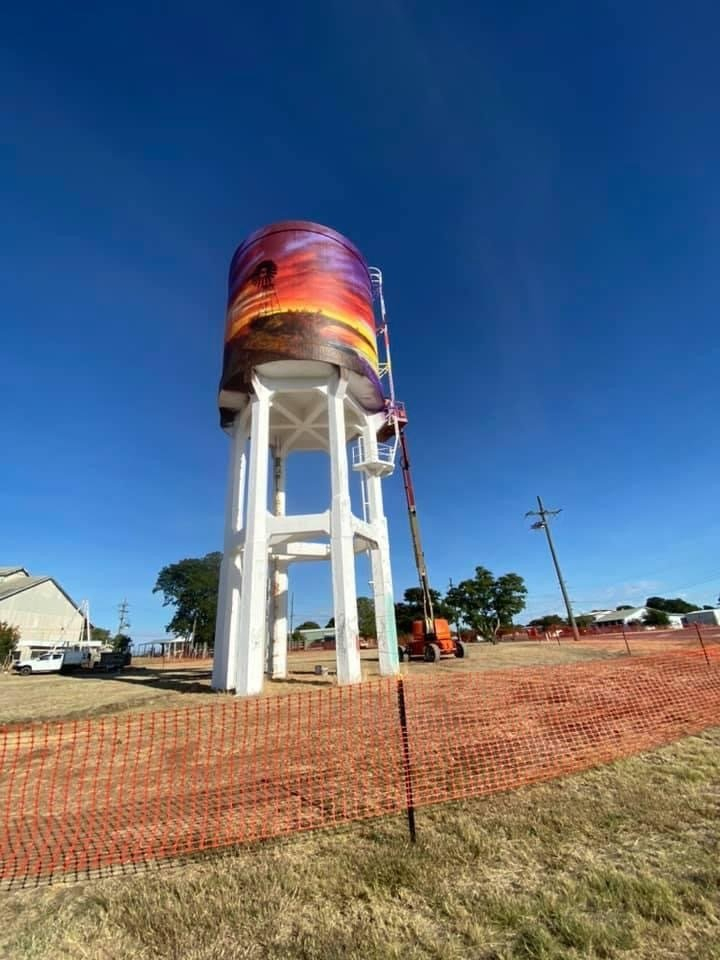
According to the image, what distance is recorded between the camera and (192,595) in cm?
6353

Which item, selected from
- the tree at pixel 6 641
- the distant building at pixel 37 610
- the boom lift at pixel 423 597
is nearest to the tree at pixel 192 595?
the distant building at pixel 37 610

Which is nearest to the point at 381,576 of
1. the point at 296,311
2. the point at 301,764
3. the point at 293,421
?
the point at 293,421

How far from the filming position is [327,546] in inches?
624

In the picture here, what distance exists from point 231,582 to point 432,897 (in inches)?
545

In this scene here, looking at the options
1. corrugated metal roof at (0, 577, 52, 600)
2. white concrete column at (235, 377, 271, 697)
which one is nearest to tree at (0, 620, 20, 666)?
corrugated metal roof at (0, 577, 52, 600)

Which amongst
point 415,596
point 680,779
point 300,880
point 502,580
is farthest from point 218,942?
point 415,596

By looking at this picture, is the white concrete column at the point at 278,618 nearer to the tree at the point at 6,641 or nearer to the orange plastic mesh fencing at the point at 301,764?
the orange plastic mesh fencing at the point at 301,764

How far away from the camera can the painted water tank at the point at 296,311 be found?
16.0m

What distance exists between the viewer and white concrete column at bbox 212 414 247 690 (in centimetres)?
1575

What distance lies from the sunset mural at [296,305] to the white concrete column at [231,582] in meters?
2.94

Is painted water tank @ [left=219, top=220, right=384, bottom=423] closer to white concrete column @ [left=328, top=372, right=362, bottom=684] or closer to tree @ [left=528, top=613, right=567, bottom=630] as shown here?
white concrete column @ [left=328, top=372, right=362, bottom=684]

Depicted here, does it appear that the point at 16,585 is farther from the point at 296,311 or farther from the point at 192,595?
the point at 296,311

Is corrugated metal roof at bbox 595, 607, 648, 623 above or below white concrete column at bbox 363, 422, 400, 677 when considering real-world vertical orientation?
above

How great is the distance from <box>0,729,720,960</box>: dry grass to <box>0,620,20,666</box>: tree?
4564cm
